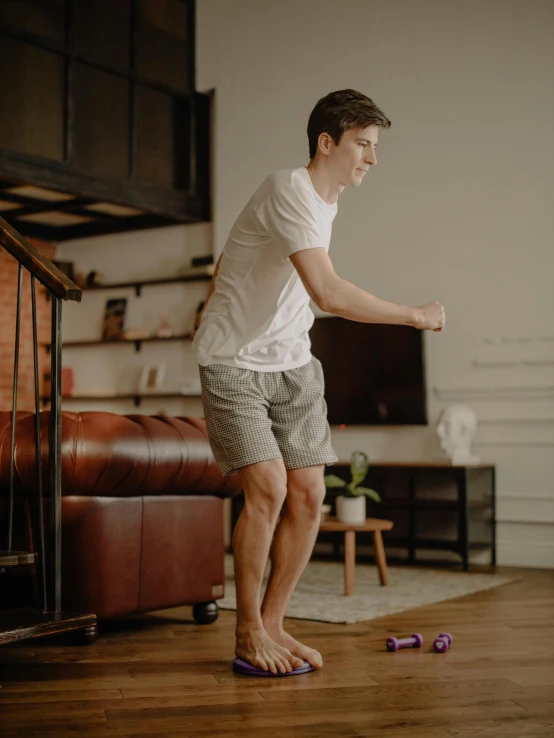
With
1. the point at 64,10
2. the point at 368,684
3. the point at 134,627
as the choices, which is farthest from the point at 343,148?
the point at 64,10

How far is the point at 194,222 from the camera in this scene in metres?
7.10

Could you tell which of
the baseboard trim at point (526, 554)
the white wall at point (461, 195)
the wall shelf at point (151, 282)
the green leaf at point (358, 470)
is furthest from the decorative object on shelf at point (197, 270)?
the baseboard trim at point (526, 554)

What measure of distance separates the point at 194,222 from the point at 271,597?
4969mm

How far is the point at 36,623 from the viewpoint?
7.62ft

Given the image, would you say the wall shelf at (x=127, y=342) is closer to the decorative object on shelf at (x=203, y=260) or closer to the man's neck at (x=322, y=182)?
the decorative object on shelf at (x=203, y=260)

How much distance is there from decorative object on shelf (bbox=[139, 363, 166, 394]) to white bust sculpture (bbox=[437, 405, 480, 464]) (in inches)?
95.2

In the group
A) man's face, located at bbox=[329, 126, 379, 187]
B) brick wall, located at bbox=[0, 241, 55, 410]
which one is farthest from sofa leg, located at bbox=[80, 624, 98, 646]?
brick wall, located at bbox=[0, 241, 55, 410]

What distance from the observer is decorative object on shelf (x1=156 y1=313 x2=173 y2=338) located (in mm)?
7059

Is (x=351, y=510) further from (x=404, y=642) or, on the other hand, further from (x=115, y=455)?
(x=115, y=455)

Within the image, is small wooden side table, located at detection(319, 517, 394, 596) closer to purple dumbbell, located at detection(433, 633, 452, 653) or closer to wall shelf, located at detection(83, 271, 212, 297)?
purple dumbbell, located at detection(433, 633, 452, 653)

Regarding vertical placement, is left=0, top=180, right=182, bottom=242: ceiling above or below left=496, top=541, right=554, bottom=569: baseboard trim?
above

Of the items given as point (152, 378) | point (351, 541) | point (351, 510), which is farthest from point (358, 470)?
point (152, 378)

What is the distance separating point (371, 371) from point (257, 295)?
3.58m

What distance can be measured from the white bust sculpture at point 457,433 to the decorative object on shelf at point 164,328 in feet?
8.05
